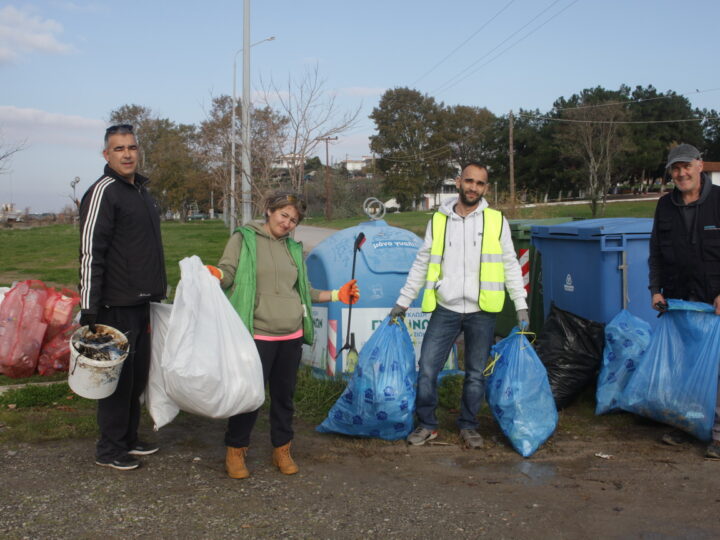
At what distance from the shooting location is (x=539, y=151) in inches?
2235

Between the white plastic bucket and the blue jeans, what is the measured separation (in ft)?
5.71

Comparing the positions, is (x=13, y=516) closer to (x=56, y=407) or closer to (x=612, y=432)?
(x=56, y=407)

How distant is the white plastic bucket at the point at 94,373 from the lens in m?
3.56

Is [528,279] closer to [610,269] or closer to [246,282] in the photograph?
[610,269]

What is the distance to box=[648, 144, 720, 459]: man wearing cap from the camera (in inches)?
162

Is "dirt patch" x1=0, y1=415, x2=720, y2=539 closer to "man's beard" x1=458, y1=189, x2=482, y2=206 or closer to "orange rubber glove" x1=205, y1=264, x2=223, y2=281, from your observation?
"orange rubber glove" x1=205, y1=264, x2=223, y2=281

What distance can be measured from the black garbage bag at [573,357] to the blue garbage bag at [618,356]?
0.33ft

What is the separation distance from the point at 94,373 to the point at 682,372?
325 centimetres

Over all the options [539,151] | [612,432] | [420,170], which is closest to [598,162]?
[539,151]

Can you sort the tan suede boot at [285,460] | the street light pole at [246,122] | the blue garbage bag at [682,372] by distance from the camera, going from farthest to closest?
1. the street light pole at [246,122]
2. the blue garbage bag at [682,372]
3. the tan suede boot at [285,460]

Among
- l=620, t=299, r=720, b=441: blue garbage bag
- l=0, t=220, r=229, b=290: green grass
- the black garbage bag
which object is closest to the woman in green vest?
the black garbage bag

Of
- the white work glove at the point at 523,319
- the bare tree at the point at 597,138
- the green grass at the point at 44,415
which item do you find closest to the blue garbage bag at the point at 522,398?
the white work glove at the point at 523,319

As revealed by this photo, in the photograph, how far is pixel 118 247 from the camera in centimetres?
368

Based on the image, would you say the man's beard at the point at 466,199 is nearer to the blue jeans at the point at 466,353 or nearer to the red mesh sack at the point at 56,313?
the blue jeans at the point at 466,353
